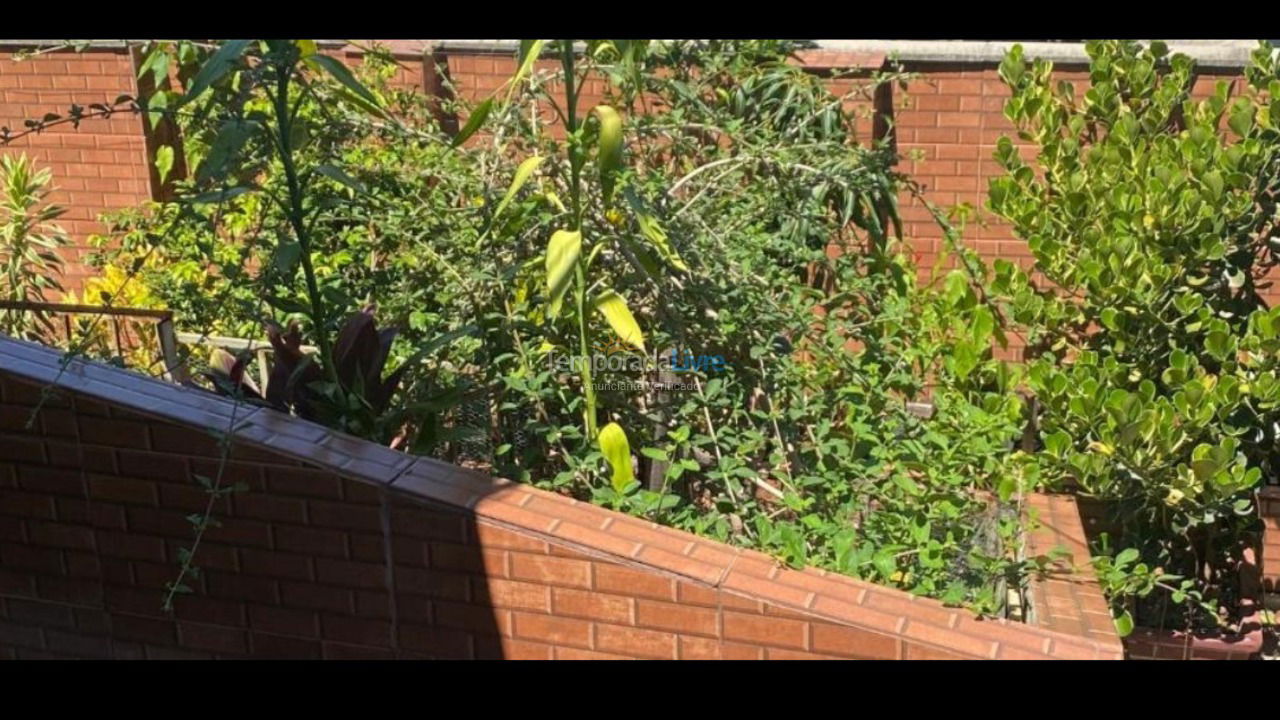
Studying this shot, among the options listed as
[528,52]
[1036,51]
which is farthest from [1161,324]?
[528,52]

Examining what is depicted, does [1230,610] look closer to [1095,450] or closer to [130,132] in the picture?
[1095,450]

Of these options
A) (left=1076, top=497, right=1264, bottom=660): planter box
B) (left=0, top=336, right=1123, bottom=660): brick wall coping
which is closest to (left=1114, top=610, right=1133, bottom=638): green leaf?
(left=0, top=336, right=1123, bottom=660): brick wall coping

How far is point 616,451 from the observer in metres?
3.78

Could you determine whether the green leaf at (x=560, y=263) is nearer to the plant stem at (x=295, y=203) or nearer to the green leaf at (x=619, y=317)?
the green leaf at (x=619, y=317)

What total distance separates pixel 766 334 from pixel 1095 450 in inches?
46.2

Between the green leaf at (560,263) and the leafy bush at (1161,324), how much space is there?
1.70m

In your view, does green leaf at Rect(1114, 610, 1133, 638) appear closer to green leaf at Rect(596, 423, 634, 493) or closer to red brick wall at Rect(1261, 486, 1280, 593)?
green leaf at Rect(596, 423, 634, 493)

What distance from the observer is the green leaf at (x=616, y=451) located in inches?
147

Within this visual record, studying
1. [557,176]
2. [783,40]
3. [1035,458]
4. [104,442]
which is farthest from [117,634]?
[783,40]

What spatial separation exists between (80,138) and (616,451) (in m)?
5.73

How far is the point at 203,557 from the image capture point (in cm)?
349

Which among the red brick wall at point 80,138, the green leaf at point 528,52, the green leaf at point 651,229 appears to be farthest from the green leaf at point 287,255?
the red brick wall at point 80,138

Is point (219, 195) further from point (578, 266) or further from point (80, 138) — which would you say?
point (80, 138)

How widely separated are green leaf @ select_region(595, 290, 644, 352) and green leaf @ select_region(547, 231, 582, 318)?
0.17 m
